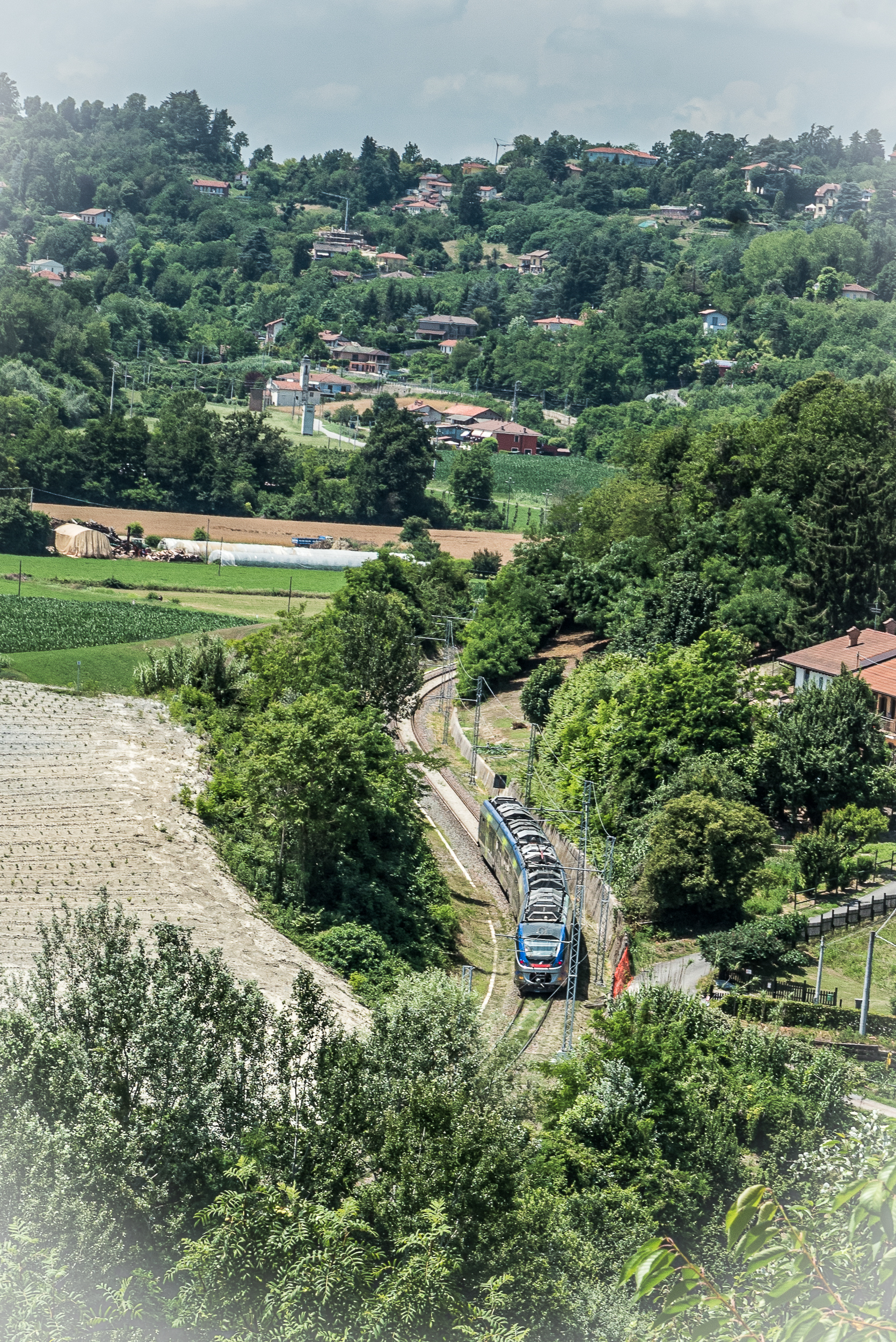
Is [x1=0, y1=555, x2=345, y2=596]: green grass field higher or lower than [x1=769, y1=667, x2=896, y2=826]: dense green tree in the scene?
higher

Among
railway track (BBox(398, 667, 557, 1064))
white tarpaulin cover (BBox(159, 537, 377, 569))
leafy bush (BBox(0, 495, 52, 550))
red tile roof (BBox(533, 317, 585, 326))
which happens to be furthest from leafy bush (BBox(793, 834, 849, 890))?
red tile roof (BBox(533, 317, 585, 326))

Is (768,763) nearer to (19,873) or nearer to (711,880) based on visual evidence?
(711,880)

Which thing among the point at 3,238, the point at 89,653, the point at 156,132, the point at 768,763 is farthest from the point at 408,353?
the point at 768,763

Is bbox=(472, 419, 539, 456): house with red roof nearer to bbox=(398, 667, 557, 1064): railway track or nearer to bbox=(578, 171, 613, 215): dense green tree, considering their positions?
bbox=(398, 667, 557, 1064): railway track

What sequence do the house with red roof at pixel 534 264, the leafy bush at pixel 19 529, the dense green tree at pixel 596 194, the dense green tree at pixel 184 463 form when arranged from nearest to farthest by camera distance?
1. the leafy bush at pixel 19 529
2. the dense green tree at pixel 184 463
3. the house with red roof at pixel 534 264
4. the dense green tree at pixel 596 194

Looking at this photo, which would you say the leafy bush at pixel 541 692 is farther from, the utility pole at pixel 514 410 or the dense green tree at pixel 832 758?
the utility pole at pixel 514 410

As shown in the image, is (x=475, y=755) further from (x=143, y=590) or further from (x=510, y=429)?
(x=510, y=429)

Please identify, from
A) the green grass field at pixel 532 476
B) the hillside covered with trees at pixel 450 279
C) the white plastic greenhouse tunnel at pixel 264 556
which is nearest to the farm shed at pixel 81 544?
the white plastic greenhouse tunnel at pixel 264 556
